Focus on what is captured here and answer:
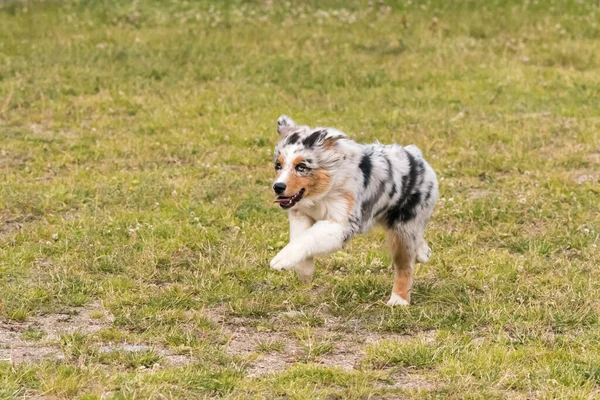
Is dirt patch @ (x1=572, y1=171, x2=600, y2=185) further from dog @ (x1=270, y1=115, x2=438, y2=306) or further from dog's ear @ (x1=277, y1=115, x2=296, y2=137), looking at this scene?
dog's ear @ (x1=277, y1=115, x2=296, y2=137)

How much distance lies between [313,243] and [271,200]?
3.40 m

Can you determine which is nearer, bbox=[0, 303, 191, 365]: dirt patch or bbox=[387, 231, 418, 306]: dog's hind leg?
bbox=[0, 303, 191, 365]: dirt patch

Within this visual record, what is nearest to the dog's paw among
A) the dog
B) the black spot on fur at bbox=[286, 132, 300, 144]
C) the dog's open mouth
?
the dog

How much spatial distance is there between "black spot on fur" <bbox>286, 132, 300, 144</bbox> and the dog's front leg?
57 centimetres

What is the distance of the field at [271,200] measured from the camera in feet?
20.5

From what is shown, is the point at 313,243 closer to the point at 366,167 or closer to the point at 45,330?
the point at 366,167

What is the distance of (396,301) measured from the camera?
296 inches

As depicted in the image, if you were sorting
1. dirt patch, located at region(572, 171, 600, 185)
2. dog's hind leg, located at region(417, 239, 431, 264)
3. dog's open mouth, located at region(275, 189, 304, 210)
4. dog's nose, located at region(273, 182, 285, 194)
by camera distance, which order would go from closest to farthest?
dog's nose, located at region(273, 182, 285, 194) → dog's open mouth, located at region(275, 189, 304, 210) → dog's hind leg, located at region(417, 239, 431, 264) → dirt patch, located at region(572, 171, 600, 185)

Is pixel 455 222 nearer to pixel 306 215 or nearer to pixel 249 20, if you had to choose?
pixel 306 215

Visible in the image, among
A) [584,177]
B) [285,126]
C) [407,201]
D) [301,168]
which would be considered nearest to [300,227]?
[301,168]

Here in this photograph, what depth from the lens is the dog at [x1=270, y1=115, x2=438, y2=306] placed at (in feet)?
22.5

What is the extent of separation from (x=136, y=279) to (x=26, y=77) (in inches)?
295

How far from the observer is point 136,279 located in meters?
8.05

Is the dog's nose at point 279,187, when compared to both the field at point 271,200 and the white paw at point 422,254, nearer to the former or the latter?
the field at point 271,200
